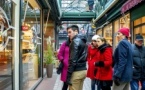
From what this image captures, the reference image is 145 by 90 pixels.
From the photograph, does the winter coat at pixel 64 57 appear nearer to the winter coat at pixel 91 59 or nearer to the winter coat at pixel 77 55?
the winter coat at pixel 77 55

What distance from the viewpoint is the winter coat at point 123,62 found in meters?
5.44

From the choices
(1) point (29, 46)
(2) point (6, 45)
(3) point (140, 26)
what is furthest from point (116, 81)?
(3) point (140, 26)

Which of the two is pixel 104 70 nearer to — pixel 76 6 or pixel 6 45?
pixel 6 45

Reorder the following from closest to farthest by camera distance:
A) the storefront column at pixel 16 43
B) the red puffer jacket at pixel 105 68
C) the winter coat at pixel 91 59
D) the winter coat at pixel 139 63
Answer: the red puffer jacket at pixel 105 68
the storefront column at pixel 16 43
the winter coat at pixel 139 63
the winter coat at pixel 91 59

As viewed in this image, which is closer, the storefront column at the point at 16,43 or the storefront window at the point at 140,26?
the storefront column at the point at 16,43

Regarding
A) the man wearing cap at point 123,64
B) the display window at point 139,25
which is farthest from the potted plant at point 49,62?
the man wearing cap at point 123,64

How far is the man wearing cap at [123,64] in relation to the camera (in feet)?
17.9

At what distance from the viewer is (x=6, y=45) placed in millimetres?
6109

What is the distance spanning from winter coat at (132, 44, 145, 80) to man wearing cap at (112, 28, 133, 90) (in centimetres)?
155

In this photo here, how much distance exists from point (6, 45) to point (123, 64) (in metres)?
2.31

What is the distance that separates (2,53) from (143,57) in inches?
128

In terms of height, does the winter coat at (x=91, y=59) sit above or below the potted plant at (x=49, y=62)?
above

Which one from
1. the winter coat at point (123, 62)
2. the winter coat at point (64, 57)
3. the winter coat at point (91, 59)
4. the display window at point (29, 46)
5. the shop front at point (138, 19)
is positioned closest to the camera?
the winter coat at point (123, 62)

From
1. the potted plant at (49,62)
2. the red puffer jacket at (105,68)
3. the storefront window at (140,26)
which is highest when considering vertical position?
the storefront window at (140,26)
